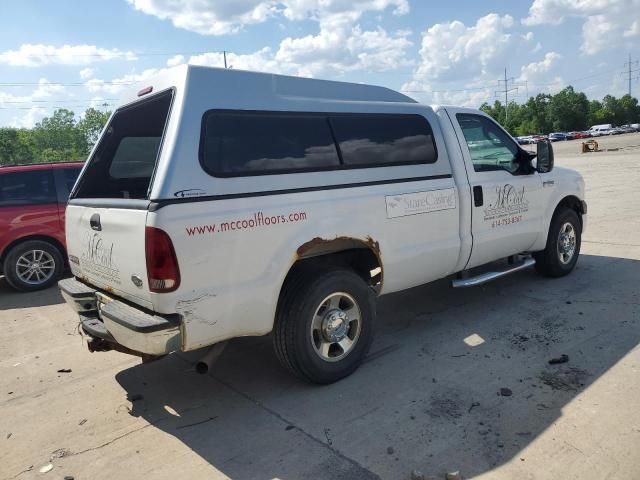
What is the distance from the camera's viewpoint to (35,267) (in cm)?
748

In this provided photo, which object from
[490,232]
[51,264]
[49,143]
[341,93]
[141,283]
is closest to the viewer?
[141,283]

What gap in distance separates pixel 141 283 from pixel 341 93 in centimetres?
226

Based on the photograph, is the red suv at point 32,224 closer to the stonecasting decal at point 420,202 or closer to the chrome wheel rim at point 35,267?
the chrome wheel rim at point 35,267

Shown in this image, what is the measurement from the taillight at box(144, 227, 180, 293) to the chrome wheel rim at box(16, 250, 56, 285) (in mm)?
5344

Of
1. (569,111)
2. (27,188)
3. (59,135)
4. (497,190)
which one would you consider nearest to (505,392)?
(497,190)

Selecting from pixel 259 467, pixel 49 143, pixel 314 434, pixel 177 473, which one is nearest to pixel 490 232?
pixel 314 434

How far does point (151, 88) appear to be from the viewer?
3.81m

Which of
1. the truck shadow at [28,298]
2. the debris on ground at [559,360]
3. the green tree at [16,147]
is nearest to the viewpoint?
the debris on ground at [559,360]

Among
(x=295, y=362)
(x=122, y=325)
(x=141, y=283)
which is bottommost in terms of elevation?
(x=295, y=362)

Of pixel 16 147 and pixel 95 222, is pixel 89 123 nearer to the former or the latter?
pixel 16 147

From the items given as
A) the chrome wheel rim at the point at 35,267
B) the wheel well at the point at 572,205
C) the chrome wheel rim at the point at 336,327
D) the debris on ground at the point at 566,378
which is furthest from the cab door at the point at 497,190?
the chrome wheel rim at the point at 35,267

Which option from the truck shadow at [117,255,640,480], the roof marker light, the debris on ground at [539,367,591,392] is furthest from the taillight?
the debris on ground at [539,367,591,392]

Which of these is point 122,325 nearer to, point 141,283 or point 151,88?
point 141,283

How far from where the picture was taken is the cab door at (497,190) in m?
4.90
